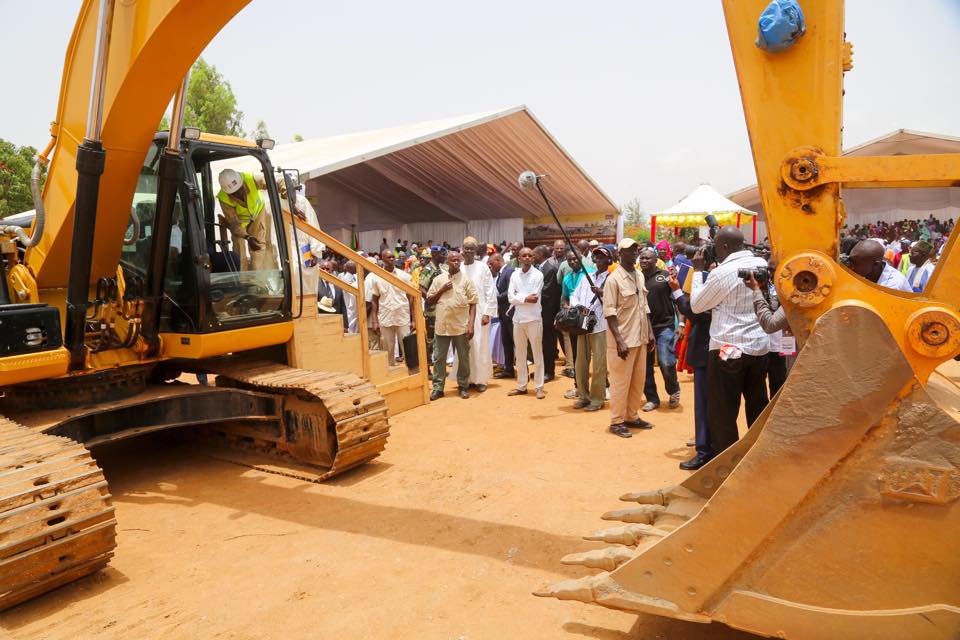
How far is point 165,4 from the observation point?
3764mm

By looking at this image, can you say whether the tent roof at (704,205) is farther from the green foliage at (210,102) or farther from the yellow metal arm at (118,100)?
the green foliage at (210,102)

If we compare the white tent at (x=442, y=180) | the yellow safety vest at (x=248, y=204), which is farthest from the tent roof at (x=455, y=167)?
the yellow safety vest at (x=248, y=204)

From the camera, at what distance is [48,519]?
135 inches

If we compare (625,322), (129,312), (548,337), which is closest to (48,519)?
(129,312)

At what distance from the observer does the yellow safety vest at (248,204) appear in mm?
5539

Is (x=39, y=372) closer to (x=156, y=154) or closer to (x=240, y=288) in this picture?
Result: (x=240, y=288)

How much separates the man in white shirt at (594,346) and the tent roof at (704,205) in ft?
38.9

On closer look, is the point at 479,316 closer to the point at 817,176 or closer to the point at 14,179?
the point at 817,176

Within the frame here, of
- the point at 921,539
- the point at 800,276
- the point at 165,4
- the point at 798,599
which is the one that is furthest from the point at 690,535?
the point at 165,4

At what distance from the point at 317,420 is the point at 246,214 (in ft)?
6.06

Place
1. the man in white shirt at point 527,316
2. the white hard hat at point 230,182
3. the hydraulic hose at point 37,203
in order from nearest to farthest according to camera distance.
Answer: the hydraulic hose at point 37,203
the white hard hat at point 230,182
the man in white shirt at point 527,316

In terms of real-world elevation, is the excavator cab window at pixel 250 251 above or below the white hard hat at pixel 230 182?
below

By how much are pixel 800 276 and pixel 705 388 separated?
326 centimetres

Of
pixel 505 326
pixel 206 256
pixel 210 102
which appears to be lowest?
pixel 505 326
